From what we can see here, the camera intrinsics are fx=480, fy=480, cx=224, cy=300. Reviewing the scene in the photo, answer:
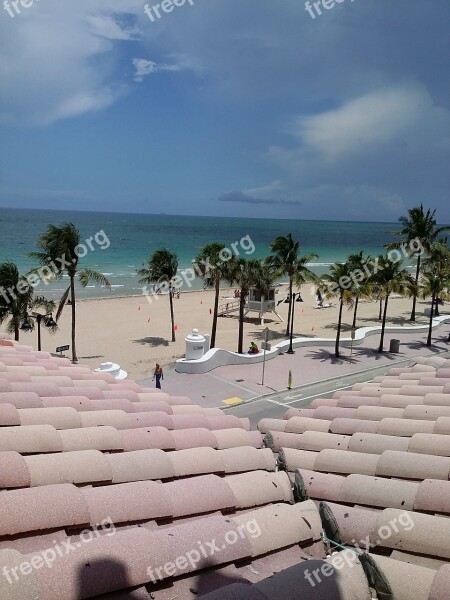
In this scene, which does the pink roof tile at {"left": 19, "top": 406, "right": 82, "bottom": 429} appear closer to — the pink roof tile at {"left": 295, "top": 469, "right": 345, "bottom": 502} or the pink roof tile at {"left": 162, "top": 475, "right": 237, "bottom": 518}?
the pink roof tile at {"left": 162, "top": 475, "right": 237, "bottom": 518}

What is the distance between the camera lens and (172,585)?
3.45 meters

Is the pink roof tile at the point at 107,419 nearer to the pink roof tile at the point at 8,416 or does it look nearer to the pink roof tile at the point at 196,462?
the pink roof tile at the point at 8,416

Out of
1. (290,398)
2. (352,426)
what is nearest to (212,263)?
(290,398)

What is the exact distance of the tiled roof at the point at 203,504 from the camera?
3258 millimetres

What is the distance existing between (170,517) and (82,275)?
26653mm

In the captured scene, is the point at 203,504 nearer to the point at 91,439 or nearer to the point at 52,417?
the point at 91,439

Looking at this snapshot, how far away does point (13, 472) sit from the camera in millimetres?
4281

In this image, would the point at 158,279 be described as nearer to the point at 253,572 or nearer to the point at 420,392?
the point at 420,392

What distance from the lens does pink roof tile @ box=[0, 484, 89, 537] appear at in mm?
3674

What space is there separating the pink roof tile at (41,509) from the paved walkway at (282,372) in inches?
625

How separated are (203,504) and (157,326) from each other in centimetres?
3854

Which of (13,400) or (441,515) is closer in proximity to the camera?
(441,515)

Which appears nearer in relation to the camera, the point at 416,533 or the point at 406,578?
the point at 406,578

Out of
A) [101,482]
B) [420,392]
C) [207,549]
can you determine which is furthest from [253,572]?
[420,392]
